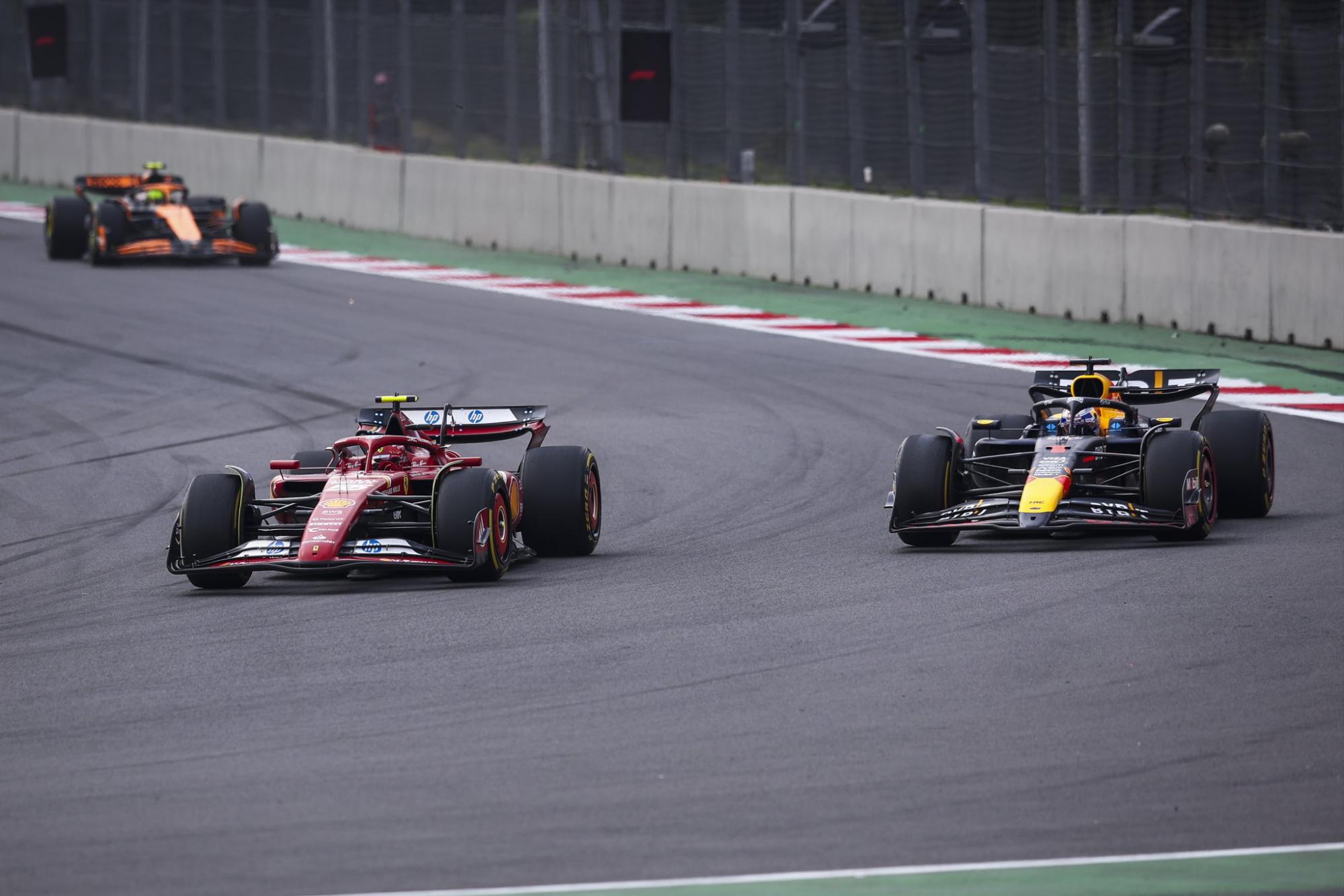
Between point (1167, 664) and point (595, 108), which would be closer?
point (1167, 664)

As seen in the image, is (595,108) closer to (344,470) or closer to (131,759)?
(344,470)

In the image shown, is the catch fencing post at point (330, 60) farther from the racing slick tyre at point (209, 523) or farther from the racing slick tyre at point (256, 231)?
the racing slick tyre at point (209, 523)

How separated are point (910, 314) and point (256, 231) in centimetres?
898

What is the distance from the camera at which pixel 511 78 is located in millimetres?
31734

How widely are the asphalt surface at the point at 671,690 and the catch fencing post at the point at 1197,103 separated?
6.05 metres

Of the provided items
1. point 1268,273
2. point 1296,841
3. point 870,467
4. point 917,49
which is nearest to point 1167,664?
point 1296,841

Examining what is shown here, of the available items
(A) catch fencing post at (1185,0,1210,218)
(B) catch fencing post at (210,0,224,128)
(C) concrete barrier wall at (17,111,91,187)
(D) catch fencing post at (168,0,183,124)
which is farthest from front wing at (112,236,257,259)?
(A) catch fencing post at (1185,0,1210,218)

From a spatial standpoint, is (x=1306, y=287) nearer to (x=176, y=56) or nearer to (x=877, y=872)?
(x=877, y=872)

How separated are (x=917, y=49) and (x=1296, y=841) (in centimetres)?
2012

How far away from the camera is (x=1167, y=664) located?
9438mm

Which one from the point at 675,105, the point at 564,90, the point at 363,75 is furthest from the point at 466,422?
the point at 363,75

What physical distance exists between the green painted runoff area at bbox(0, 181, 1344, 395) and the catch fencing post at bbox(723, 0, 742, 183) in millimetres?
1508

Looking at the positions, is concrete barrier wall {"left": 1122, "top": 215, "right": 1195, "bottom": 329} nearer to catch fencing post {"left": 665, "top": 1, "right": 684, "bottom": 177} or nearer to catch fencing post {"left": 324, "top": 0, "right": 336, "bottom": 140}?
catch fencing post {"left": 665, "top": 1, "right": 684, "bottom": 177}

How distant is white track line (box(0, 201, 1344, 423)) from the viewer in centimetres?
1888
